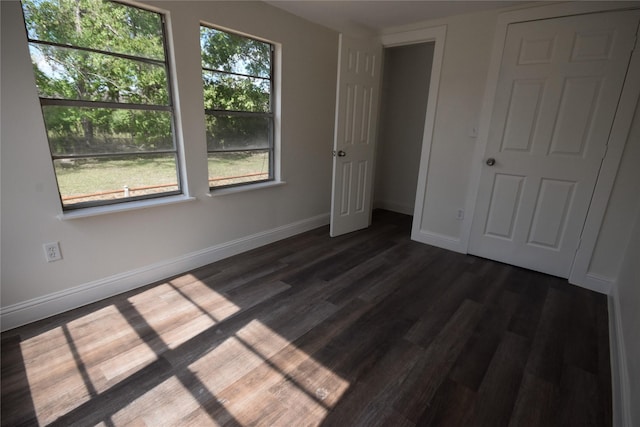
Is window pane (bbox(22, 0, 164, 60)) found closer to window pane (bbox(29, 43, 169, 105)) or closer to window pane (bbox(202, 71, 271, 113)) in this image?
window pane (bbox(29, 43, 169, 105))

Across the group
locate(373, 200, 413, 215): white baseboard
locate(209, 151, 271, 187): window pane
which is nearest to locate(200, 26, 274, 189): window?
locate(209, 151, 271, 187): window pane

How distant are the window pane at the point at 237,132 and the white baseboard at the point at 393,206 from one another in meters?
2.36

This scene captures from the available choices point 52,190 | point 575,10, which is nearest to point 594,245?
point 575,10

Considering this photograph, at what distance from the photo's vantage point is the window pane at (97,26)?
1731mm

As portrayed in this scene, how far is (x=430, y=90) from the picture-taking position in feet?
10.3

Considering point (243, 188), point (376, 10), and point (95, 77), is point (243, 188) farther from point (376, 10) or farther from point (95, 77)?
point (376, 10)

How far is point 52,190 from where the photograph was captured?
186 cm

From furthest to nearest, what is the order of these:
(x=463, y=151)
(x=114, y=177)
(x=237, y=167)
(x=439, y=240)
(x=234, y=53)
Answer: (x=439, y=240), (x=463, y=151), (x=237, y=167), (x=234, y=53), (x=114, y=177)

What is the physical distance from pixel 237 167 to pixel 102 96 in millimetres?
1157

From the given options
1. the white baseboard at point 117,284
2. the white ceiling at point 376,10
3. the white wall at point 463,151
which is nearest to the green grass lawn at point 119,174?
the white baseboard at point 117,284

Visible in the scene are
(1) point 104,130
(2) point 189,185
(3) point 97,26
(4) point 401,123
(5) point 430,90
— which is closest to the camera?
(3) point 97,26

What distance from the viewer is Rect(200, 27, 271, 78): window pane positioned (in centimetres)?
245

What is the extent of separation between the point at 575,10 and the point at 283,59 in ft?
7.83

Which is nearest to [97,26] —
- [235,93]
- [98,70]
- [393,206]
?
[98,70]
